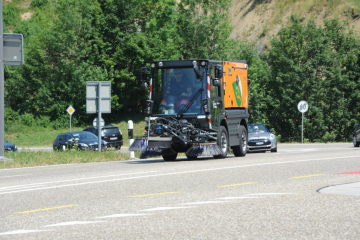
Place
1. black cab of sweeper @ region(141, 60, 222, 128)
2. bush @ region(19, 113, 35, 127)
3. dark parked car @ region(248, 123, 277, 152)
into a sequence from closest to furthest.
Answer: black cab of sweeper @ region(141, 60, 222, 128)
dark parked car @ region(248, 123, 277, 152)
bush @ region(19, 113, 35, 127)

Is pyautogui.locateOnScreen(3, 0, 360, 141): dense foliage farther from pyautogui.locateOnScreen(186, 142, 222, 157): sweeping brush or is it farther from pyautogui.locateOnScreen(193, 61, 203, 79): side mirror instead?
pyautogui.locateOnScreen(186, 142, 222, 157): sweeping brush

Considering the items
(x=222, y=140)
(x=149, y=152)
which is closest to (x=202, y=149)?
(x=222, y=140)

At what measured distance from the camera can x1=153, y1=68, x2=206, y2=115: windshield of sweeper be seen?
21.0m

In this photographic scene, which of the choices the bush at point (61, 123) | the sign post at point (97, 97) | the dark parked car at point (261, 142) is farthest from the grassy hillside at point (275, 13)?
the sign post at point (97, 97)

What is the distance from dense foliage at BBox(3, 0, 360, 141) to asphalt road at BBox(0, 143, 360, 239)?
4741 cm

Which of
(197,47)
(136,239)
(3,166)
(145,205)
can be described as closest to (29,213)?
(145,205)

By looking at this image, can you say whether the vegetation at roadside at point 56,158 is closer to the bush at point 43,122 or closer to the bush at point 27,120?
the bush at point 43,122

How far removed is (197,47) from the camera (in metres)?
68.1

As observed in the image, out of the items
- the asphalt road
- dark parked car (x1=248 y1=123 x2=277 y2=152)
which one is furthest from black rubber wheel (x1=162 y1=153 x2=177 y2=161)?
dark parked car (x1=248 y1=123 x2=277 y2=152)

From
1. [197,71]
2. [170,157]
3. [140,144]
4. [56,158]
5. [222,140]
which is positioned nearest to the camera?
[140,144]

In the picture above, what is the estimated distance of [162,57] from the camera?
211 ft

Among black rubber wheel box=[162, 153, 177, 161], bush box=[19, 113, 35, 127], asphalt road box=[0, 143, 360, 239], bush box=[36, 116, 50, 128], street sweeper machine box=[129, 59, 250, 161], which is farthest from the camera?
bush box=[19, 113, 35, 127]

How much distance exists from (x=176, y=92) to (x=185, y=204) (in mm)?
11768

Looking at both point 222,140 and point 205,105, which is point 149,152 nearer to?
point 205,105
